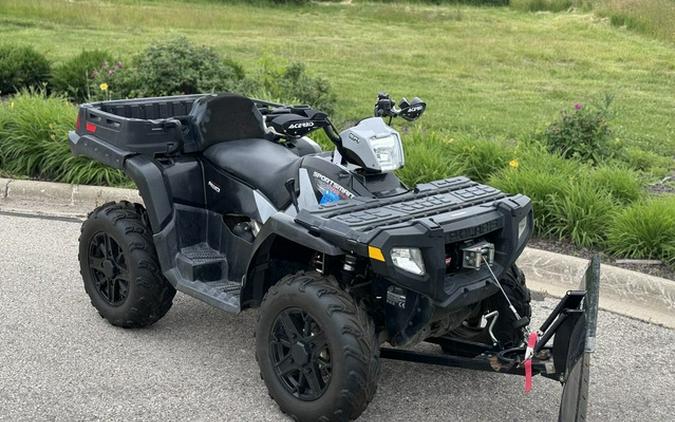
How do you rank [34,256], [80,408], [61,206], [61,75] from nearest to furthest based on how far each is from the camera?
[80,408] → [34,256] → [61,206] → [61,75]

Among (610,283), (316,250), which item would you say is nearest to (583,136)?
(610,283)

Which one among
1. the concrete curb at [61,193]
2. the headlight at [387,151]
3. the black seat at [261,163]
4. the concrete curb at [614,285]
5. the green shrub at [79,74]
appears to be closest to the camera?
the headlight at [387,151]

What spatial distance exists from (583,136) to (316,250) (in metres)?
4.67

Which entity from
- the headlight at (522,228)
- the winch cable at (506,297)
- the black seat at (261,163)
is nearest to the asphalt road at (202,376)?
the winch cable at (506,297)

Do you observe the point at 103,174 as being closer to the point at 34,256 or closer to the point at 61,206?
the point at 61,206

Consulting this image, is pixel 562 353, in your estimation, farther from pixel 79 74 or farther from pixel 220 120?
pixel 79 74

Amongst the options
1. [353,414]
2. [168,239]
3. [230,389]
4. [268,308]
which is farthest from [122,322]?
[353,414]

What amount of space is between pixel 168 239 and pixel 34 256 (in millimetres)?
2016

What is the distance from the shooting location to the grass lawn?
11.7 meters

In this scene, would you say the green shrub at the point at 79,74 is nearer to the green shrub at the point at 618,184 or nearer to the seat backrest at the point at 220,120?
the seat backrest at the point at 220,120

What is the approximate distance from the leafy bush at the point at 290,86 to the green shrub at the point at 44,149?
218 cm

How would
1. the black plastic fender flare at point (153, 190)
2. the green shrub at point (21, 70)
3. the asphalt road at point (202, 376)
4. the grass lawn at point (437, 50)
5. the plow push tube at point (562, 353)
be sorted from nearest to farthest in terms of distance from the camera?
1. the plow push tube at point (562, 353)
2. the asphalt road at point (202, 376)
3. the black plastic fender flare at point (153, 190)
4. the green shrub at point (21, 70)
5. the grass lawn at point (437, 50)

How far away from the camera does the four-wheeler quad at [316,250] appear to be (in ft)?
12.7

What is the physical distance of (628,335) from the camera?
5.29m
